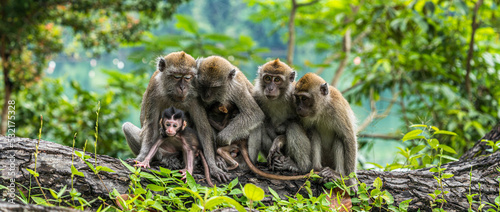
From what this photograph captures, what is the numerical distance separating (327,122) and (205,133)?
5.05ft

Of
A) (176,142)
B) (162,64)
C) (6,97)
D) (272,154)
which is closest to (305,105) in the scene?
(272,154)

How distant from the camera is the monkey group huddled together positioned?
15.8 feet

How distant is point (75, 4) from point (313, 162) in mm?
7191

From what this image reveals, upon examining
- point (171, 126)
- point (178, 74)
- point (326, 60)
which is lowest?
point (171, 126)

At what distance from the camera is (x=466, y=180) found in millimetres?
4848

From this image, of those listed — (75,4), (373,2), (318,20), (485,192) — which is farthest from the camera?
(318,20)

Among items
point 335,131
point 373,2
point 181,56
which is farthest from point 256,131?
point 373,2

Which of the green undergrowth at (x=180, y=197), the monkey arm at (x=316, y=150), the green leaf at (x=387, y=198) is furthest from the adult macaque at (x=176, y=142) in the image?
the green leaf at (x=387, y=198)

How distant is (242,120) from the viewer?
5133 mm

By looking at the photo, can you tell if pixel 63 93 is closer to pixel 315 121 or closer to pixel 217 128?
pixel 217 128

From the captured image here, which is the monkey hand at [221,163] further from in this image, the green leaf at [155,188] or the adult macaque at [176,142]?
the green leaf at [155,188]

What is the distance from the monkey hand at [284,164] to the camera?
16.3 ft

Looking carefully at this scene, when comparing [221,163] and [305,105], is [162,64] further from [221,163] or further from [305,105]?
[305,105]


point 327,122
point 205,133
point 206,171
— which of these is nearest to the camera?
point 206,171
